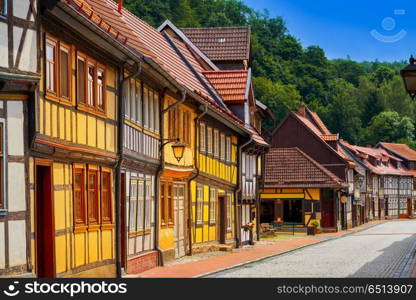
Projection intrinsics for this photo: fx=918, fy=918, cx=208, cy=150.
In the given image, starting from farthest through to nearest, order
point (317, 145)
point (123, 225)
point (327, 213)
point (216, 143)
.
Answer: point (317, 145) < point (327, 213) < point (216, 143) < point (123, 225)

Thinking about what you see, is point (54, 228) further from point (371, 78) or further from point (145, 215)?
point (371, 78)

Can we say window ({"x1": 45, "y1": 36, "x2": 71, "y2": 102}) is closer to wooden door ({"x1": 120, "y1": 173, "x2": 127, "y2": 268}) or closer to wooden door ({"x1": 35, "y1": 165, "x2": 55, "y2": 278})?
wooden door ({"x1": 35, "y1": 165, "x2": 55, "y2": 278})

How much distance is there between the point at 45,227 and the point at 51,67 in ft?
9.23

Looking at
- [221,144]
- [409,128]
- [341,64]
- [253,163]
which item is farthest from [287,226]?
[341,64]

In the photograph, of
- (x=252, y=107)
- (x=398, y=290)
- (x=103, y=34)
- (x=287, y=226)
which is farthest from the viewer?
(x=287, y=226)

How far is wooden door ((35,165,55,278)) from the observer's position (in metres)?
15.6

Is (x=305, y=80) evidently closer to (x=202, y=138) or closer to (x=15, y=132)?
(x=202, y=138)

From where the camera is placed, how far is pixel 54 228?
1569 cm

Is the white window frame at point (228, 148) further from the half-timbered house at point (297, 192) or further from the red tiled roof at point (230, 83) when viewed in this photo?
the half-timbered house at point (297, 192)

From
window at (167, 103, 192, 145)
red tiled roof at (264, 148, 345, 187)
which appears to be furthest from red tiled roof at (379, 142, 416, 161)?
window at (167, 103, 192, 145)

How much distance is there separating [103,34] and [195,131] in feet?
43.1

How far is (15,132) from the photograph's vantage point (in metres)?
14.1

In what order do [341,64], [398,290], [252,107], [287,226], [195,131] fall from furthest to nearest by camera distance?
[341,64] → [287,226] → [252,107] → [195,131] → [398,290]
